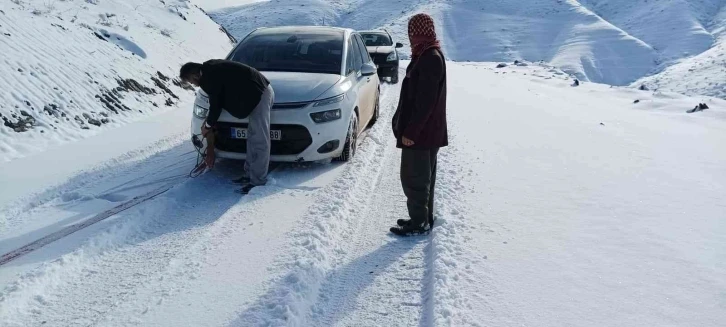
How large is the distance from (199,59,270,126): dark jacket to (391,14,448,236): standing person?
1.69 metres

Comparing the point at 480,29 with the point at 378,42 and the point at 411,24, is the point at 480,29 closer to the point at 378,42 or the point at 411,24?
the point at 378,42

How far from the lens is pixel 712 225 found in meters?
4.65

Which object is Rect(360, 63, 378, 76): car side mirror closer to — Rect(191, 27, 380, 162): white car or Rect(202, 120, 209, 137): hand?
Rect(191, 27, 380, 162): white car

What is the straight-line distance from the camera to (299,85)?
20.4ft

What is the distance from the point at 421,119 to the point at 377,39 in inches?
509

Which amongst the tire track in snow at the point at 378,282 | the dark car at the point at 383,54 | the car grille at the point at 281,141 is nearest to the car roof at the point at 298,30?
the car grille at the point at 281,141

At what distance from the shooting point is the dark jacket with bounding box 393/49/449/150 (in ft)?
13.3

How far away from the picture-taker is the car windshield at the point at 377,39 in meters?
16.3

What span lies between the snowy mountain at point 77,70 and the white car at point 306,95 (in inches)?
110

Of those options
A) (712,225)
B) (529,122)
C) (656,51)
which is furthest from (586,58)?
(712,225)

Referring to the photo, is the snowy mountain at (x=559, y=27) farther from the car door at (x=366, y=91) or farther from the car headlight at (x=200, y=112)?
the car headlight at (x=200, y=112)

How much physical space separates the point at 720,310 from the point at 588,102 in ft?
41.3

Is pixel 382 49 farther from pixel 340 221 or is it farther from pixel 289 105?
pixel 340 221

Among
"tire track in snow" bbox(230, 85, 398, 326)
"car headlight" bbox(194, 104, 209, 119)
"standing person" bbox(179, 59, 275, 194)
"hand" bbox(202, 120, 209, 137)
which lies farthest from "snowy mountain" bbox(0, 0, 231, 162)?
"tire track in snow" bbox(230, 85, 398, 326)
